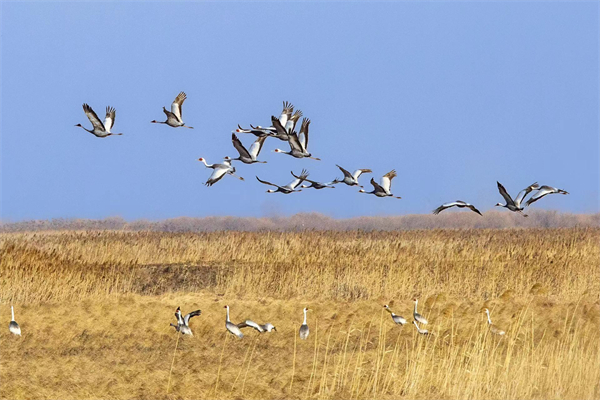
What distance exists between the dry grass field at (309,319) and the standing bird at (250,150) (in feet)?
8.51

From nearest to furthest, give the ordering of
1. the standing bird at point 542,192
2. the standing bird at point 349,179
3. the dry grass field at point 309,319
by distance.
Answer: the dry grass field at point 309,319, the standing bird at point 542,192, the standing bird at point 349,179

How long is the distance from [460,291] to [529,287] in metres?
1.24

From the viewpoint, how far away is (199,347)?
12.7 metres

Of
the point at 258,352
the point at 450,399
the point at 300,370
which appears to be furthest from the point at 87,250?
the point at 450,399

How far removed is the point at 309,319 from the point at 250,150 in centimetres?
279

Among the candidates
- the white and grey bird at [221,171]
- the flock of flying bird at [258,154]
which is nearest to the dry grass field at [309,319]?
the flock of flying bird at [258,154]

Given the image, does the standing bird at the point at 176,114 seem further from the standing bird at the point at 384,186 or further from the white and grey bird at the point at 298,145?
the standing bird at the point at 384,186

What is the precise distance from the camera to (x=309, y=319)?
13984mm

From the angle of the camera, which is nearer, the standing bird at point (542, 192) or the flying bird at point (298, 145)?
the standing bird at point (542, 192)

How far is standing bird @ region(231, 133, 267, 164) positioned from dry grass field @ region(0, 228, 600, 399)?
2595mm

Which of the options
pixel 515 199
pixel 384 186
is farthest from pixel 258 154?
pixel 515 199

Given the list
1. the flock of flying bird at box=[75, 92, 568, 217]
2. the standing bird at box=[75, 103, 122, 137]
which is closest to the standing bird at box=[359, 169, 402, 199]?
the flock of flying bird at box=[75, 92, 568, 217]

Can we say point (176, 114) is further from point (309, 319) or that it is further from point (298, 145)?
point (309, 319)

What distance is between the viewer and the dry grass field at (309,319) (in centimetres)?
968
